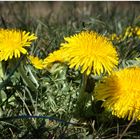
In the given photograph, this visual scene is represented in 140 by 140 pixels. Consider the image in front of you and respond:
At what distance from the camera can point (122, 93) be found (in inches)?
61.0

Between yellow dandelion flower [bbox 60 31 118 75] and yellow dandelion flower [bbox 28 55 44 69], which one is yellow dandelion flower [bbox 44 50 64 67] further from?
yellow dandelion flower [bbox 60 31 118 75]

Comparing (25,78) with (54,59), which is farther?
(54,59)

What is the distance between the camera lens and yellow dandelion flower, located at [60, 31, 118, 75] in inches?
61.1

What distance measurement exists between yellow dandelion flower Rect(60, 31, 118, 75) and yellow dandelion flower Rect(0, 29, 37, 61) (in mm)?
178

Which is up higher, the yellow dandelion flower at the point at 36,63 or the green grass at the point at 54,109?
the yellow dandelion flower at the point at 36,63

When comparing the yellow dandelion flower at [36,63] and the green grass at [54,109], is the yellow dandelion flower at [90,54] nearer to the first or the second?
the green grass at [54,109]

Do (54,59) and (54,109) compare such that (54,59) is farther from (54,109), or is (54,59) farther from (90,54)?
(90,54)

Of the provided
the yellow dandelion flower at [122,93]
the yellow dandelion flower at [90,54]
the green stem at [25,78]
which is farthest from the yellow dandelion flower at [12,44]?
the yellow dandelion flower at [122,93]

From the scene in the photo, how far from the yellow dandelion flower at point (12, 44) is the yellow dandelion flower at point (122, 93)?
337 millimetres

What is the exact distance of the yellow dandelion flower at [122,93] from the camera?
59.5 inches

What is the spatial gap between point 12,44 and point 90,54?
0.32m

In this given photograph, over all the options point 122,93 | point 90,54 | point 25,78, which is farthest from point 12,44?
point 122,93

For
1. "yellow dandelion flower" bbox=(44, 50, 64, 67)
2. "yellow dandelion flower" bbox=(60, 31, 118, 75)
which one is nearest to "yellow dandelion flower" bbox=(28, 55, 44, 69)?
"yellow dandelion flower" bbox=(44, 50, 64, 67)

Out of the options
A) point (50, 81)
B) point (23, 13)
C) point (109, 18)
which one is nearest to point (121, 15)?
point (109, 18)
